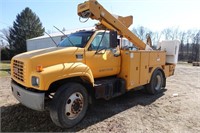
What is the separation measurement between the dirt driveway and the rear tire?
2.08ft

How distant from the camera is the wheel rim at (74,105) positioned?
416cm

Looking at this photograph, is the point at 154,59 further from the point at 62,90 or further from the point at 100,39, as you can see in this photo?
the point at 62,90

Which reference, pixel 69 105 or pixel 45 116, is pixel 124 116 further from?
pixel 45 116

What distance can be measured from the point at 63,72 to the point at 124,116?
6.96 feet

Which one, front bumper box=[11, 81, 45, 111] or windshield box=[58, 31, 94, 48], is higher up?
windshield box=[58, 31, 94, 48]

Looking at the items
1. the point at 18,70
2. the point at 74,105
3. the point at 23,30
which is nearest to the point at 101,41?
the point at 74,105

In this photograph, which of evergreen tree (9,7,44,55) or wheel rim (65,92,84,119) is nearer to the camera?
wheel rim (65,92,84,119)

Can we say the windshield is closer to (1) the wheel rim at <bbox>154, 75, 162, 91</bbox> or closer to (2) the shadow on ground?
(2) the shadow on ground

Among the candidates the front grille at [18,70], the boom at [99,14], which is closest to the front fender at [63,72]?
the front grille at [18,70]

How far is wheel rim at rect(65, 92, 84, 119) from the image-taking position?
4164mm

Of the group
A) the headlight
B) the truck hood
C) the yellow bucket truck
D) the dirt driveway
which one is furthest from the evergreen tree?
the headlight

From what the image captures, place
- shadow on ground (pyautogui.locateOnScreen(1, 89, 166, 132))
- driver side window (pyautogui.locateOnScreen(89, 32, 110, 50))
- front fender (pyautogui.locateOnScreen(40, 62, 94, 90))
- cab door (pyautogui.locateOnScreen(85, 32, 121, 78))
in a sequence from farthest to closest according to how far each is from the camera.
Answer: driver side window (pyautogui.locateOnScreen(89, 32, 110, 50)) < cab door (pyautogui.locateOnScreen(85, 32, 121, 78)) < shadow on ground (pyautogui.locateOnScreen(1, 89, 166, 132)) < front fender (pyautogui.locateOnScreen(40, 62, 94, 90))

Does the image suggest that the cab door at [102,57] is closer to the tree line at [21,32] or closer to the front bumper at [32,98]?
the front bumper at [32,98]

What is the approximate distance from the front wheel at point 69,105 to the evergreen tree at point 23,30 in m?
35.0
